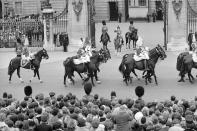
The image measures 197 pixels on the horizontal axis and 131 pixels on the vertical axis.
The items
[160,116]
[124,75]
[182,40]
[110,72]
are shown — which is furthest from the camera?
[182,40]

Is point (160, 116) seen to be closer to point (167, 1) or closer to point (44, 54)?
point (44, 54)

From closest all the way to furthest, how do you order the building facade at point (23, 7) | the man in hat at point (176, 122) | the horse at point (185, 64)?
the man in hat at point (176, 122), the horse at point (185, 64), the building facade at point (23, 7)

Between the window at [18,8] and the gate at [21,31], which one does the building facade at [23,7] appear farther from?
Answer: the gate at [21,31]

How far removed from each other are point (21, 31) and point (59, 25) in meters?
2.57

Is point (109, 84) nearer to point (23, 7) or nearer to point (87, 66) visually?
point (87, 66)

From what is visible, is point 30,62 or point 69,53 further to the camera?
point 69,53

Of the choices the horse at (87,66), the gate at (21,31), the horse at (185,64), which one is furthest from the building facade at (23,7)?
the horse at (185,64)

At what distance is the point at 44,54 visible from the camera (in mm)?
23422

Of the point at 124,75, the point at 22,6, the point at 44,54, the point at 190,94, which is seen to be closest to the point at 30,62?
the point at 44,54

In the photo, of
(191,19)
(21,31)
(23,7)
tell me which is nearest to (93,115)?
(191,19)

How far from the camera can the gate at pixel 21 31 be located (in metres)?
33.5

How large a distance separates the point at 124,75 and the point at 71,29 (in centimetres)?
1073

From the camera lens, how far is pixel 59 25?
34.0 metres

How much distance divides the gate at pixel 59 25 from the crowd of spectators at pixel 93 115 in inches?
650
